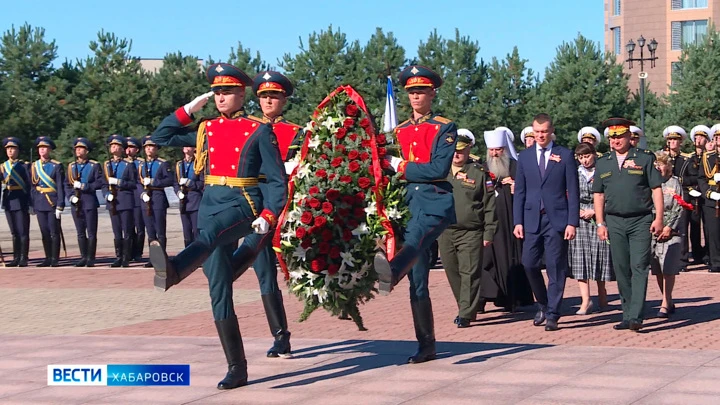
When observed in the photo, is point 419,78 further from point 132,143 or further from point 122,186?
point 132,143

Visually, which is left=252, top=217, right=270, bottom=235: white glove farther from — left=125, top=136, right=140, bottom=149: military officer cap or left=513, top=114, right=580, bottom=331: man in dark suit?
left=125, top=136, right=140, bottom=149: military officer cap

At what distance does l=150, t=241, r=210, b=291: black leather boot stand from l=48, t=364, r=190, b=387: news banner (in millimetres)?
912

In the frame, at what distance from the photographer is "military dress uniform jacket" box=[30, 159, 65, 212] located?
65.2 ft

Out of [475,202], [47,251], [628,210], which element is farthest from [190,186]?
[628,210]

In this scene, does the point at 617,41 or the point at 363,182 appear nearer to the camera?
the point at 363,182

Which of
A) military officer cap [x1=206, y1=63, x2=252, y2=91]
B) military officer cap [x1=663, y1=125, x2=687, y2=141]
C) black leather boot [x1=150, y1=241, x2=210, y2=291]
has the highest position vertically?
military officer cap [x1=663, y1=125, x2=687, y2=141]

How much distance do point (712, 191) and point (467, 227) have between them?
721cm

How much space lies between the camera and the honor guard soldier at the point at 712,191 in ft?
57.2

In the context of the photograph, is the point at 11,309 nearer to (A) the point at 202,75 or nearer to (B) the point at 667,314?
(B) the point at 667,314

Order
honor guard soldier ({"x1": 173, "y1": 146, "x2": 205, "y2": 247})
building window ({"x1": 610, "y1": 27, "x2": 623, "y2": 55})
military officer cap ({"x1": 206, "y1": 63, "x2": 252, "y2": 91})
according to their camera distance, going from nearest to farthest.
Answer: military officer cap ({"x1": 206, "y1": 63, "x2": 252, "y2": 91}) < honor guard soldier ({"x1": 173, "y1": 146, "x2": 205, "y2": 247}) < building window ({"x1": 610, "y1": 27, "x2": 623, "y2": 55})

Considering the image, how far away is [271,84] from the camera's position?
931 centimetres

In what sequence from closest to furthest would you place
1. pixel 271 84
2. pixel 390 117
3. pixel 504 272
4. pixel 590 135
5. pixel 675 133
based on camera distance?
pixel 271 84
pixel 390 117
pixel 504 272
pixel 590 135
pixel 675 133

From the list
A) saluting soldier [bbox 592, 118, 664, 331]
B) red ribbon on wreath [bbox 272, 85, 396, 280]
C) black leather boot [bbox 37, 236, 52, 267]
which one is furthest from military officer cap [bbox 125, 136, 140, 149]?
red ribbon on wreath [bbox 272, 85, 396, 280]

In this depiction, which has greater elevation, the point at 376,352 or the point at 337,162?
the point at 337,162
